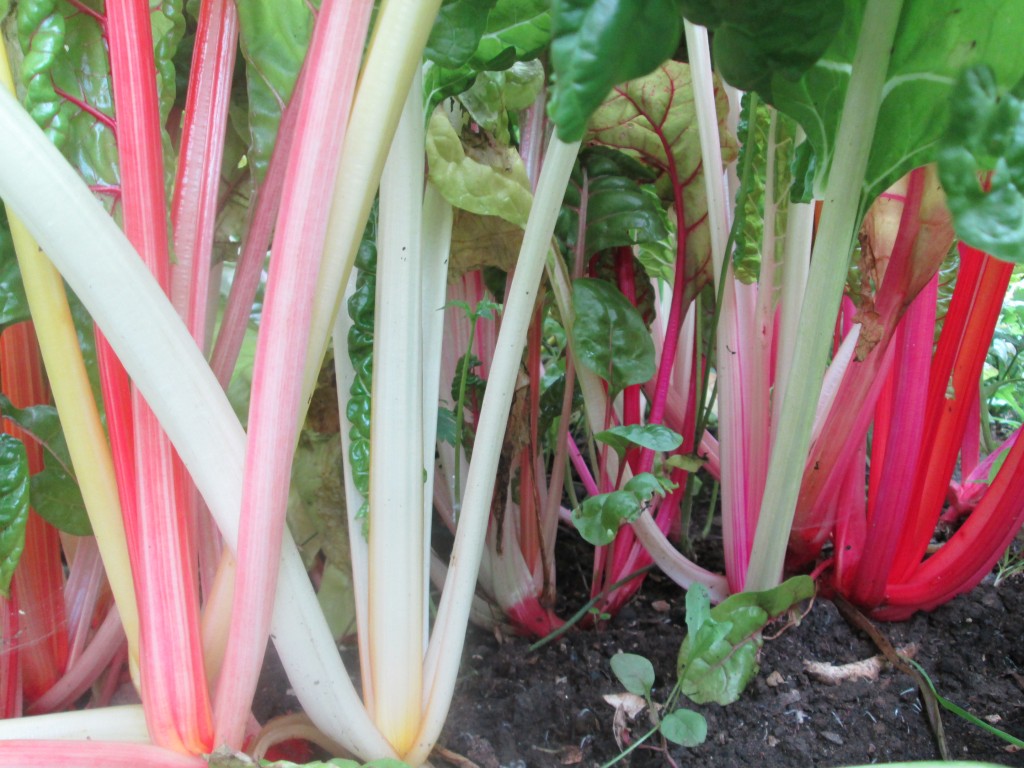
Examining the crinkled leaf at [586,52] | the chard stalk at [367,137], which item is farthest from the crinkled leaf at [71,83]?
the crinkled leaf at [586,52]

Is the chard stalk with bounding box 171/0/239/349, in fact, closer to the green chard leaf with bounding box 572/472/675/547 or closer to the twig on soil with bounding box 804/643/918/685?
the green chard leaf with bounding box 572/472/675/547

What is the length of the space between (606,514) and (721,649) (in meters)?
0.16

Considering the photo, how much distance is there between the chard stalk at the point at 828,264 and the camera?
485 millimetres

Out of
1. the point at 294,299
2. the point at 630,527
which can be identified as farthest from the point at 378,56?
the point at 630,527

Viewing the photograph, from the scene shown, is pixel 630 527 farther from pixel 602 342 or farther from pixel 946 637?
pixel 946 637

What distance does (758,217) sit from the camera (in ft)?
2.92

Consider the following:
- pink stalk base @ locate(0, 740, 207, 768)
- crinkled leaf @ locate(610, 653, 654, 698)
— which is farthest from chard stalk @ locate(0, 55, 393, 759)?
crinkled leaf @ locate(610, 653, 654, 698)

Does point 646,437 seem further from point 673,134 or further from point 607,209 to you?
point 673,134

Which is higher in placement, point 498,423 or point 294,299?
point 294,299

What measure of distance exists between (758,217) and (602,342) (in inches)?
10.9

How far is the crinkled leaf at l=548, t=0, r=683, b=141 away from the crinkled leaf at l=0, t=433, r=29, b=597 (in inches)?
20.0

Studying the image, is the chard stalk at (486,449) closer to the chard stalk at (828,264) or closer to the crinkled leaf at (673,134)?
the chard stalk at (828,264)

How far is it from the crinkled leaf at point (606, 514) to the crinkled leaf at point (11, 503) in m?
0.46

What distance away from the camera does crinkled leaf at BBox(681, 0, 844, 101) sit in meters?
0.40
